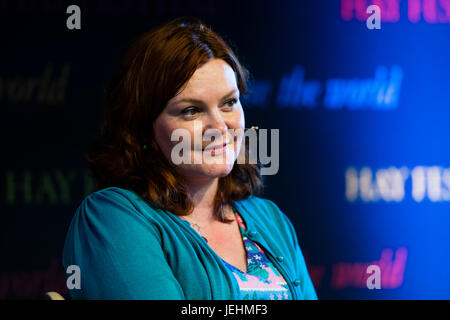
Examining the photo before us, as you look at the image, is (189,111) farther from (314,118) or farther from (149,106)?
(314,118)

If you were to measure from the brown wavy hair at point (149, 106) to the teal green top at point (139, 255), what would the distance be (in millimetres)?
53

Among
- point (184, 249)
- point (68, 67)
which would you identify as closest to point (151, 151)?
point (184, 249)

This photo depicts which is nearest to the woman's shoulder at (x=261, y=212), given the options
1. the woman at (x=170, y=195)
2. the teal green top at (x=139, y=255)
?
the woman at (x=170, y=195)

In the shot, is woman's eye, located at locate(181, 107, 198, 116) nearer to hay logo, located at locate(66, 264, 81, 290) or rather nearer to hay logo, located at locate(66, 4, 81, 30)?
hay logo, located at locate(66, 264, 81, 290)

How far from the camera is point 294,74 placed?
2.42 meters

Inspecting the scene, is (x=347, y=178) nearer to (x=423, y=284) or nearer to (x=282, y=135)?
(x=282, y=135)

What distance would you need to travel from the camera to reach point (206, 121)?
1334 mm

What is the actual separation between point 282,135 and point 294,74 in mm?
259

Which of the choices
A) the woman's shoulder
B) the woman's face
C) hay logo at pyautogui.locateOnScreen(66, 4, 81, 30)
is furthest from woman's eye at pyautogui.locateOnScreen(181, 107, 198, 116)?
hay logo at pyautogui.locateOnScreen(66, 4, 81, 30)

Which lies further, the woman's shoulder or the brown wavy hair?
the woman's shoulder

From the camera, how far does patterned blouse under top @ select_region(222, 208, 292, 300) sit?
1.32m

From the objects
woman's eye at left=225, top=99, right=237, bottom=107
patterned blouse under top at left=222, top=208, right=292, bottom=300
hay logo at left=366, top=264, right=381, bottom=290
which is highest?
woman's eye at left=225, top=99, right=237, bottom=107

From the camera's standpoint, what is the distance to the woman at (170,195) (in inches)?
48.0

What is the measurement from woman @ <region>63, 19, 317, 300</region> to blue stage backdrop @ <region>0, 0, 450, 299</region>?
932mm
